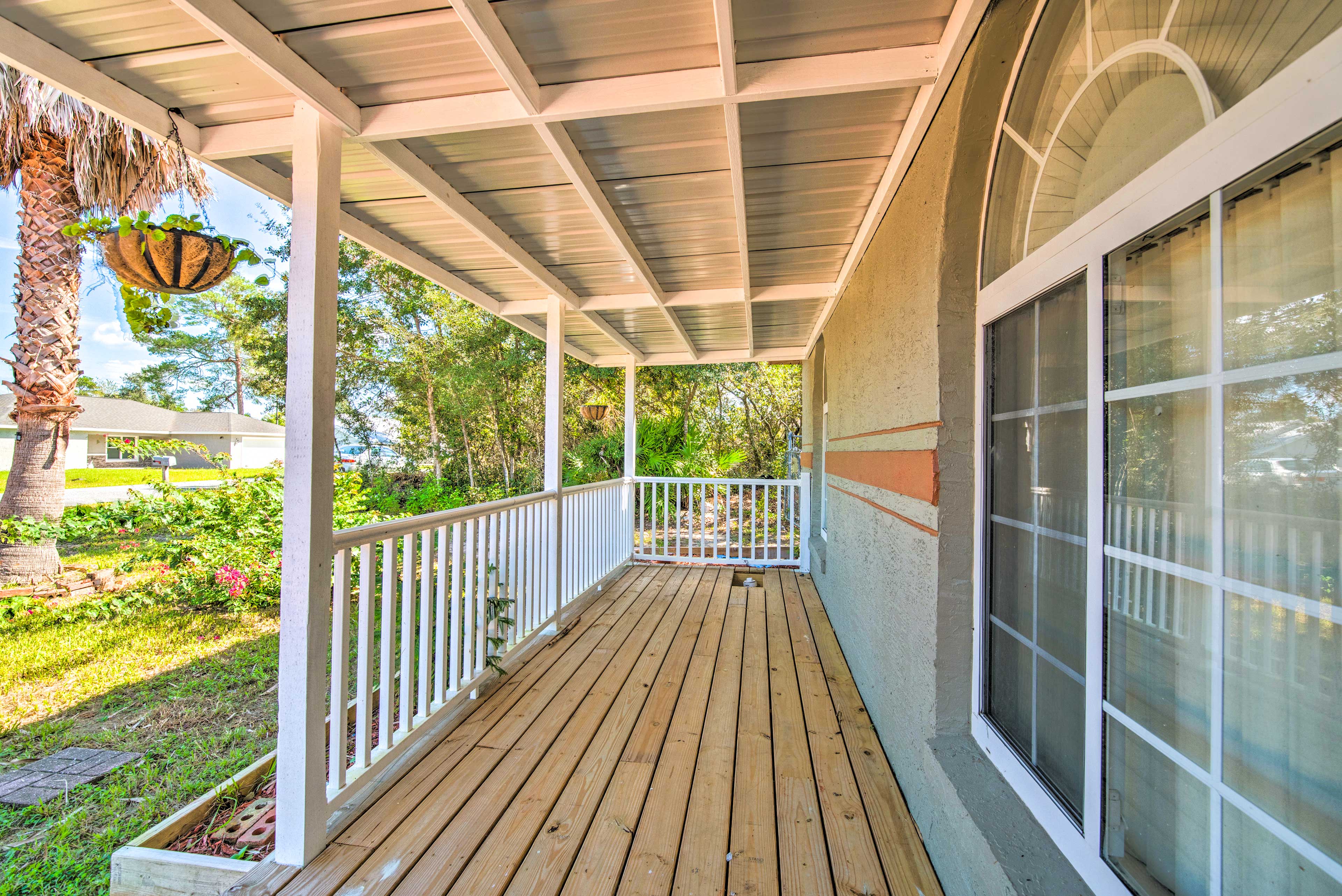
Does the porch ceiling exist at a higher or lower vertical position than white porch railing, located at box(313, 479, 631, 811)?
higher

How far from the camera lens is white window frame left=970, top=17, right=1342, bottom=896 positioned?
0.67 m

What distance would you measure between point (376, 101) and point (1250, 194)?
7.19 feet

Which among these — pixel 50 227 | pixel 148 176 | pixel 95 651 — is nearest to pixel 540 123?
pixel 95 651

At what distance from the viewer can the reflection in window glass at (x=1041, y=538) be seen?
115cm

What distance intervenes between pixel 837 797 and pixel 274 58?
2869 mm

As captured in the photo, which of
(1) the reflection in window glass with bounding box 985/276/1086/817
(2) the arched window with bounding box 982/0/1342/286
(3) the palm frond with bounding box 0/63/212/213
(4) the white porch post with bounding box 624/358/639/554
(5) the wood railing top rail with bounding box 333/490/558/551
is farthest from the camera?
(4) the white porch post with bounding box 624/358/639/554

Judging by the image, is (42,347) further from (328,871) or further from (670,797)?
(670,797)

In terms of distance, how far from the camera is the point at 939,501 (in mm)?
1615

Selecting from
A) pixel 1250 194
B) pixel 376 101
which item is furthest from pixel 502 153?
pixel 1250 194

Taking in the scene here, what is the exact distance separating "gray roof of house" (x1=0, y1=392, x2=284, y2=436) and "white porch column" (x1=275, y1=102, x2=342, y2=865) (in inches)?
739

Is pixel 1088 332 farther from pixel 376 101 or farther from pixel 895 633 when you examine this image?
pixel 376 101

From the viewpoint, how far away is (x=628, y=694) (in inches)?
109

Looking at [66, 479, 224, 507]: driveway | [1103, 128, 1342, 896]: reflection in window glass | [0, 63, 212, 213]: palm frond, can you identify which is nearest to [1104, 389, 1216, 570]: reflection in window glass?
[1103, 128, 1342, 896]: reflection in window glass

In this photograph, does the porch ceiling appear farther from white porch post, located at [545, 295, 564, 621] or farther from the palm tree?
the palm tree
